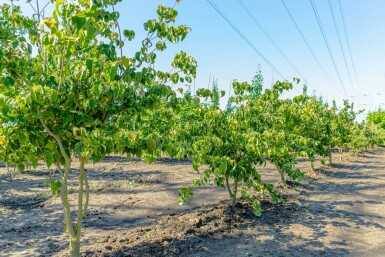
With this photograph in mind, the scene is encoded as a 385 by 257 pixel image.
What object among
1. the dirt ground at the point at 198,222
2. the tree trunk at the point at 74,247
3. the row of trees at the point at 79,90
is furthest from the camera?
the dirt ground at the point at 198,222

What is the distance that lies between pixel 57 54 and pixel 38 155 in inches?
54.3

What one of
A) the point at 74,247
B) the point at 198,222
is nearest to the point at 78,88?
the point at 74,247

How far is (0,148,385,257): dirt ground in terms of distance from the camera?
539cm

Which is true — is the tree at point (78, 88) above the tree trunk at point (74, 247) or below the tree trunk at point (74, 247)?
above

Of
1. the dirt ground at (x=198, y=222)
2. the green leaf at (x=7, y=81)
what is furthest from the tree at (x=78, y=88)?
the dirt ground at (x=198, y=222)

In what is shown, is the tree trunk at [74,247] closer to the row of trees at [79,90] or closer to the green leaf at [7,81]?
the row of trees at [79,90]

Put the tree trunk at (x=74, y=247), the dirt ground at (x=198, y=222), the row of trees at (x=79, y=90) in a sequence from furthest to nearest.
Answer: the dirt ground at (x=198, y=222)
the tree trunk at (x=74, y=247)
the row of trees at (x=79, y=90)

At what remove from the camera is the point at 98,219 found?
7.43 meters

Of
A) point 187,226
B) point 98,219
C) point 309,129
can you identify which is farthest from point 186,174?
point 187,226

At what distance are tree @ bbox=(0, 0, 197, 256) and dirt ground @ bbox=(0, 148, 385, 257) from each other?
1.06m

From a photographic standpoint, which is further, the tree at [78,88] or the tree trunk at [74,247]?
the tree trunk at [74,247]

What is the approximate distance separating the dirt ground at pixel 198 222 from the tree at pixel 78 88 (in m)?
1.06

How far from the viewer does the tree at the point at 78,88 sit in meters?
2.96

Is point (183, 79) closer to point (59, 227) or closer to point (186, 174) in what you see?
point (59, 227)
